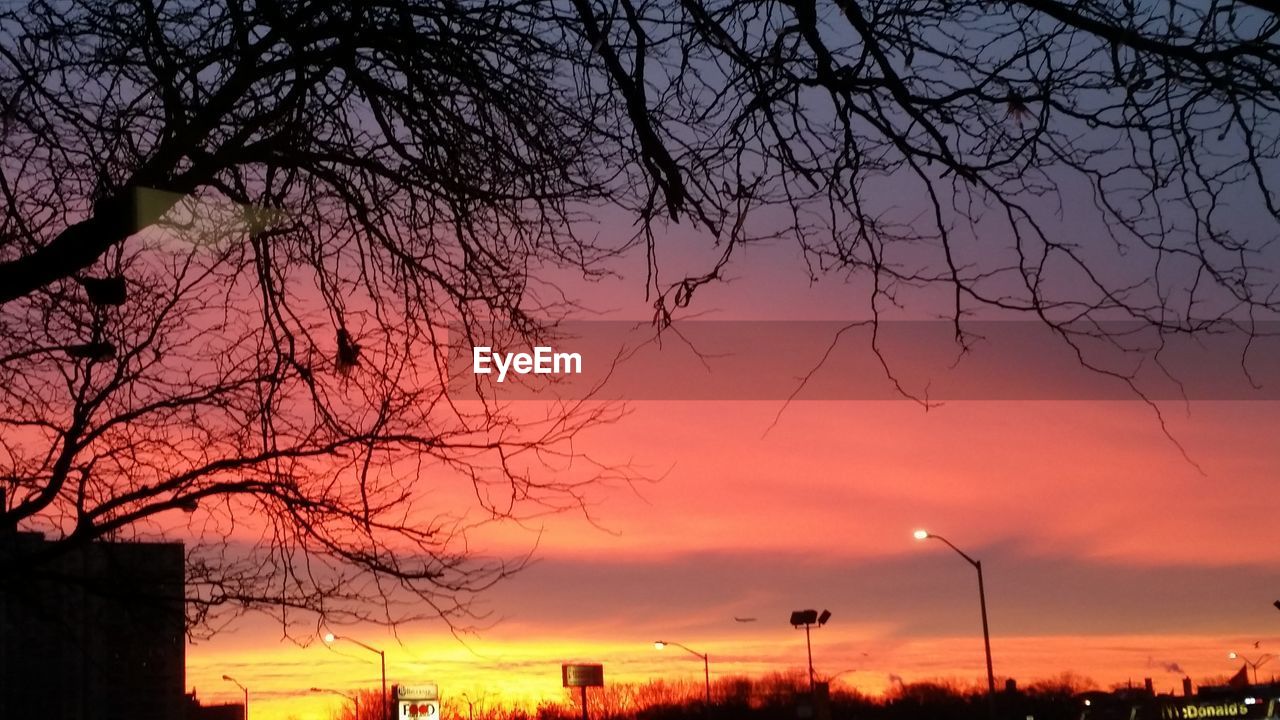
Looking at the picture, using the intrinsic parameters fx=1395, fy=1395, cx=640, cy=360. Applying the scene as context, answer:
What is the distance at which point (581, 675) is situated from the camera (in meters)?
74.5

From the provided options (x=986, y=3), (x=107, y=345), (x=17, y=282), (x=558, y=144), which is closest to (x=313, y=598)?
(x=107, y=345)

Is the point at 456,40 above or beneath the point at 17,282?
above

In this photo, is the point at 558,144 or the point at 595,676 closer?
the point at 558,144

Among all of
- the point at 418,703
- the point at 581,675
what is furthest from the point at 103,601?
the point at 581,675

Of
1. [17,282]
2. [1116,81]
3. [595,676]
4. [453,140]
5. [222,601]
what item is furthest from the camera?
[595,676]

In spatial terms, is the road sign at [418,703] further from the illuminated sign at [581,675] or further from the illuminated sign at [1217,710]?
the illuminated sign at [1217,710]

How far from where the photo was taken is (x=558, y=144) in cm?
604

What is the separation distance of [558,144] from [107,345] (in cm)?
252

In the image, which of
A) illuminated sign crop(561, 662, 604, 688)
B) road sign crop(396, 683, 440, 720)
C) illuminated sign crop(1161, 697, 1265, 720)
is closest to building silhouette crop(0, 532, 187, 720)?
illuminated sign crop(1161, 697, 1265, 720)

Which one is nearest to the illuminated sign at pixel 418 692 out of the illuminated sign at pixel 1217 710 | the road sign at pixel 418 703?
the road sign at pixel 418 703

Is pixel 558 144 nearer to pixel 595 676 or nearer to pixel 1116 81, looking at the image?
pixel 1116 81

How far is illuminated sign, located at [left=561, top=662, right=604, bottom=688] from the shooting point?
7238 cm

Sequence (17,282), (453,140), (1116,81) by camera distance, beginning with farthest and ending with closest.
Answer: (453,140) < (17,282) < (1116,81)

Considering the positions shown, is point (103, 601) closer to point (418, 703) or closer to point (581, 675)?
point (418, 703)
